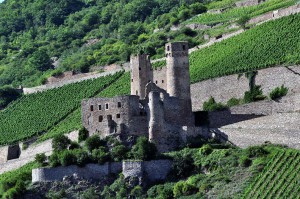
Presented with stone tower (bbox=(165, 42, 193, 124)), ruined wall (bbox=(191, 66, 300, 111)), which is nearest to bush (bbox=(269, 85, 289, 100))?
ruined wall (bbox=(191, 66, 300, 111))

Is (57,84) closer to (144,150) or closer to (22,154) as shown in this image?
(22,154)

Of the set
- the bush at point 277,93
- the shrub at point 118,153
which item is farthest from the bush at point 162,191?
the bush at point 277,93

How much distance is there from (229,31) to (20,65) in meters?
35.3

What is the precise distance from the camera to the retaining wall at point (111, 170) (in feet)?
243

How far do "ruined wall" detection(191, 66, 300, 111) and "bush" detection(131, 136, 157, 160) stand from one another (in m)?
11.9

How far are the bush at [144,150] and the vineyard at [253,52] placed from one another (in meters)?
14.8

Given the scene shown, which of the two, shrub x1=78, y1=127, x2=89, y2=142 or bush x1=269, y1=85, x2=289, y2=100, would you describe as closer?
shrub x1=78, y1=127, x2=89, y2=142

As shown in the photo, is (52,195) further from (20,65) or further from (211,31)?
(20,65)

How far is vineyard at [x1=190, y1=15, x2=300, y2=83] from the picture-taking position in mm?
87812

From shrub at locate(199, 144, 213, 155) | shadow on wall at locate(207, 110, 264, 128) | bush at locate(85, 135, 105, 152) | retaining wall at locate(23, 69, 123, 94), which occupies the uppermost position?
retaining wall at locate(23, 69, 123, 94)

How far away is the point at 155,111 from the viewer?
76562 millimetres

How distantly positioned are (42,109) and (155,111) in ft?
81.2

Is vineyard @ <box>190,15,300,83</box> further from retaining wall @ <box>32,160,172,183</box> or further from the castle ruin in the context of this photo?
retaining wall @ <box>32,160,172,183</box>

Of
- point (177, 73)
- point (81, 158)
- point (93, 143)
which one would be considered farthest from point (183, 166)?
point (177, 73)
